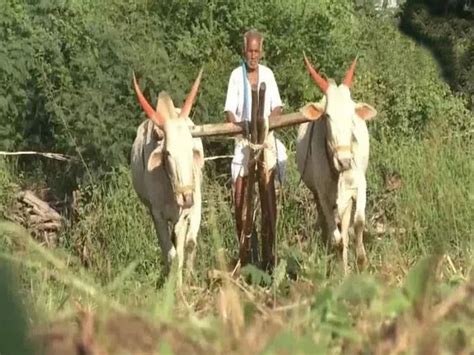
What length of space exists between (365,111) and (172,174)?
56.2 inches

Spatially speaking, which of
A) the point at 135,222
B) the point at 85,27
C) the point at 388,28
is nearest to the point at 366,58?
the point at 388,28

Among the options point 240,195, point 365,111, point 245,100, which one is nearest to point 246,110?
point 245,100

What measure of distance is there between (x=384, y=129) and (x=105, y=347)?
38.7 ft

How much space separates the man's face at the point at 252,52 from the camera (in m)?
8.27

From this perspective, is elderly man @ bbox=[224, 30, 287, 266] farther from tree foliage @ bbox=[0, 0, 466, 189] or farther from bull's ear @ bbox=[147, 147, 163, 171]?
tree foliage @ bbox=[0, 0, 466, 189]

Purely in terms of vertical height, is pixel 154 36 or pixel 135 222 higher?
pixel 154 36

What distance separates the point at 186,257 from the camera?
7531 millimetres

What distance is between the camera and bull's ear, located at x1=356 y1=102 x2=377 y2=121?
7.91 m

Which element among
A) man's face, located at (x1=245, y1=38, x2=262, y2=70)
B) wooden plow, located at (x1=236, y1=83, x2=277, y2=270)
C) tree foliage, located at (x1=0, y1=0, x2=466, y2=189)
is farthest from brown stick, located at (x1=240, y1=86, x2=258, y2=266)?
tree foliage, located at (x1=0, y1=0, x2=466, y2=189)

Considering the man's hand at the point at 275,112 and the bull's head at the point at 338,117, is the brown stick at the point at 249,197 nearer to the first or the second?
the man's hand at the point at 275,112

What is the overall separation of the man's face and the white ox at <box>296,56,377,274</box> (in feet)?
1.45

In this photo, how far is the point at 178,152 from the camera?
7.41 m

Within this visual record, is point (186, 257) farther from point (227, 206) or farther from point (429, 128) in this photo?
point (429, 128)

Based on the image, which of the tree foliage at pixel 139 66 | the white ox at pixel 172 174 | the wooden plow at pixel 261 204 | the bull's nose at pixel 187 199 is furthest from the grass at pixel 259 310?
the tree foliage at pixel 139 66
